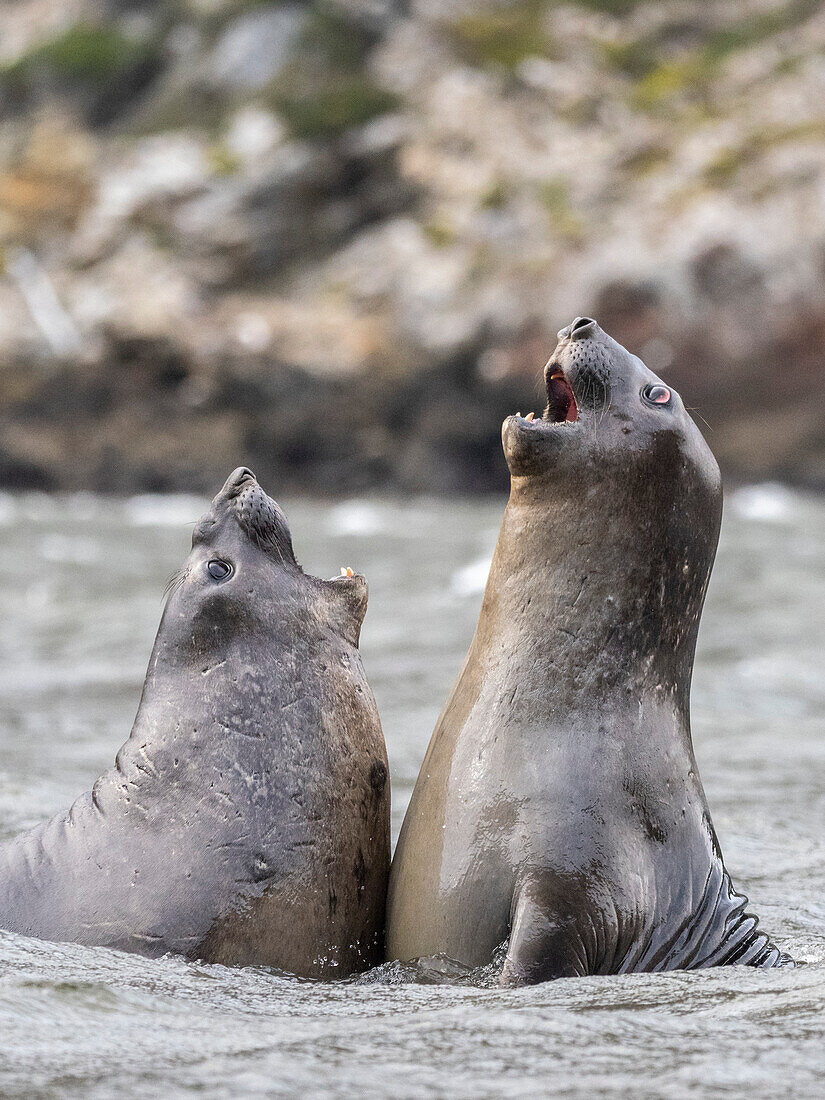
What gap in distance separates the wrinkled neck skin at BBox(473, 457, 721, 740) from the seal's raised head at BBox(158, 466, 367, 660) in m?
0.56

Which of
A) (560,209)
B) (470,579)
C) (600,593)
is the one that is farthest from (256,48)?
(600,593)

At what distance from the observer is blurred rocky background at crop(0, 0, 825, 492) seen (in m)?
27.5

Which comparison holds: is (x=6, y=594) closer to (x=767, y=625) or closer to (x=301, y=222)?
(x=767, y=625)

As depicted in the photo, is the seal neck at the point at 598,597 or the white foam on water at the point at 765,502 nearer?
the seal neck at the point at 598,597

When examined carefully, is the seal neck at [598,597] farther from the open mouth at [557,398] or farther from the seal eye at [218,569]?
the seal eye at [218,569]

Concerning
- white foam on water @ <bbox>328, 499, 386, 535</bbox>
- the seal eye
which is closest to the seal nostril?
the seal eye

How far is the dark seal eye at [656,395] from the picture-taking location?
15.2 feet

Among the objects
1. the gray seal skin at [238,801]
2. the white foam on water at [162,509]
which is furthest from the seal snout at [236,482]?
the white foam on water at [162,509]

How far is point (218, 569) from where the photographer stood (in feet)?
15.5

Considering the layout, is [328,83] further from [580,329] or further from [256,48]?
[580,329]

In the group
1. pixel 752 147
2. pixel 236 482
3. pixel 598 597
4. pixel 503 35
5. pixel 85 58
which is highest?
pixel 85 58

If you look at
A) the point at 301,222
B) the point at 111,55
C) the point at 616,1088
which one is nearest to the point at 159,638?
the point at 616,1088

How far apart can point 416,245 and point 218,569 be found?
28280mm

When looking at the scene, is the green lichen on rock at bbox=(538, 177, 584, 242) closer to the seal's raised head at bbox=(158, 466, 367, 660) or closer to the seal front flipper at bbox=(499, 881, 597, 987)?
the seal's raised head at bbox=(158, 466, 367, 660)
